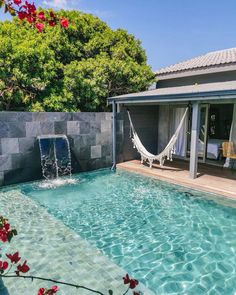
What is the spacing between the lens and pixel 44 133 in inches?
267

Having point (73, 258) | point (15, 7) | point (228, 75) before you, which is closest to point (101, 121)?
point (228, 75)

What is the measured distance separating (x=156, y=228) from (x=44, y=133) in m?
4.16

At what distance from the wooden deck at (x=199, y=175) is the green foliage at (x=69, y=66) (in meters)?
3.25

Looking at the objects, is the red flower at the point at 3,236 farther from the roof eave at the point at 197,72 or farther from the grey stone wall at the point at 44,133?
the roof eave at the point at 197,72

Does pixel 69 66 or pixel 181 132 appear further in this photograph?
pixel 69 66

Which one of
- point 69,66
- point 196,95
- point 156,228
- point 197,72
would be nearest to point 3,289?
point 156,228

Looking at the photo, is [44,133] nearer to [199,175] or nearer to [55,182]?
[55,182]

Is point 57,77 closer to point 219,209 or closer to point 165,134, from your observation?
point 165,134

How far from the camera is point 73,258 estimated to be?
3.24 meters

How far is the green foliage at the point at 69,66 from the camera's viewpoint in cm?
777

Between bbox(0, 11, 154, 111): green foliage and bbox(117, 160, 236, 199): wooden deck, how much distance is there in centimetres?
325

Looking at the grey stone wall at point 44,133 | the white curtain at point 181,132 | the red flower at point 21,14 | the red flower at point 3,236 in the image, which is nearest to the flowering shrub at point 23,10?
the red flower at point 21,14

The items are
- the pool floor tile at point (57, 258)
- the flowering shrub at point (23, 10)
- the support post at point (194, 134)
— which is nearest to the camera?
the flowering shrub at point (23, 10)

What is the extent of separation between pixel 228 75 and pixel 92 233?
22.1ft
